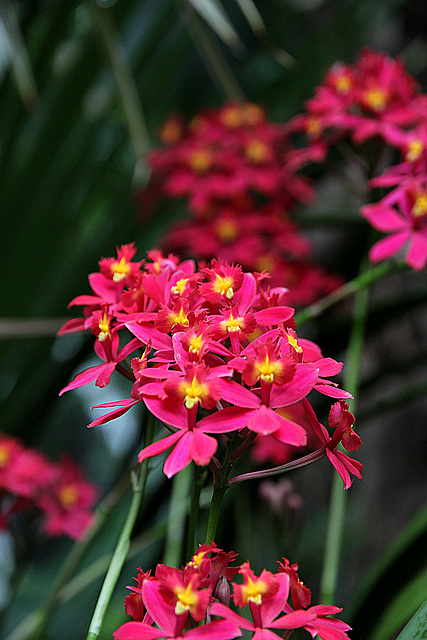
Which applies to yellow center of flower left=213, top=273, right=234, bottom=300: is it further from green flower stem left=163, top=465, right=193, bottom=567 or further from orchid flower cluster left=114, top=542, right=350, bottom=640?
green flower stem left=163, top=465, right=193, bottom=567

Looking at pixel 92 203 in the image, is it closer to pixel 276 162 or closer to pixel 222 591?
pixel 276 162

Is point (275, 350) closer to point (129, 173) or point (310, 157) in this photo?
point (310, 157)

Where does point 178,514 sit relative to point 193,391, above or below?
below

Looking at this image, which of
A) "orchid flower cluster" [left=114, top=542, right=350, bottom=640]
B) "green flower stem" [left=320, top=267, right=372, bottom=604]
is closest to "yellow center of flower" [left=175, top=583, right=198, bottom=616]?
"orchid flower cluster" [left=114, top=542, right=350, bottom=640]

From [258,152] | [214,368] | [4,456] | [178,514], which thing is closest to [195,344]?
[214,368]

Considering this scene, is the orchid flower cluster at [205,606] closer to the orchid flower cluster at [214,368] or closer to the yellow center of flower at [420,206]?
the orchid flower cluster at [214,368]

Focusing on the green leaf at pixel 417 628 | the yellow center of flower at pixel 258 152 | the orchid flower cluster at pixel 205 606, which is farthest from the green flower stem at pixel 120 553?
the yellow center of flower at pixel 258 152
